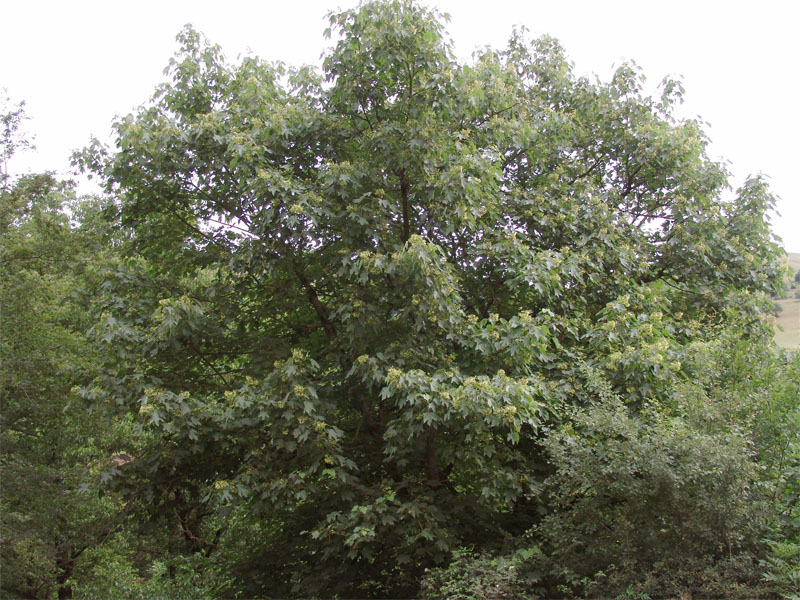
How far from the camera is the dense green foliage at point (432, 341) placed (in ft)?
19.9

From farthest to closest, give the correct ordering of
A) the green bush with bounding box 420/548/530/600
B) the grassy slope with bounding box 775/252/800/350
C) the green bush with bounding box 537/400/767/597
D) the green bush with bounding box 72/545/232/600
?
the grassy slope with bounding box 775/252/800/350 < the green bush with bounding box 72/545/232/600 < the green bush with bounding box 420/548/530/600 < the green bush with bounding box 537/400/767/597

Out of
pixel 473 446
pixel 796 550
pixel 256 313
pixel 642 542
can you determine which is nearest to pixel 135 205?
pixel 256 313

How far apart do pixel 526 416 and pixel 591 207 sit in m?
3.98

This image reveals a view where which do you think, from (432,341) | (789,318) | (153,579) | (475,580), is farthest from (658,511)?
(153,579)

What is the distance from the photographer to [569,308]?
8.38 m

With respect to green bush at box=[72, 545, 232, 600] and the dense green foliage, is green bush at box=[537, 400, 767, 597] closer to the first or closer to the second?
the dense green foliage

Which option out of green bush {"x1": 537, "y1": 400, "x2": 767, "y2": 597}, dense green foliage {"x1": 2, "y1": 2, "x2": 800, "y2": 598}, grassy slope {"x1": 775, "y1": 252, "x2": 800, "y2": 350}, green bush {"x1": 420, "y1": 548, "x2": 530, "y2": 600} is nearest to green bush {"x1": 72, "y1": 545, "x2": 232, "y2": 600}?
dense green foliage {"x1": 2, "y1": 2, "x2": 800, "y2": 598}

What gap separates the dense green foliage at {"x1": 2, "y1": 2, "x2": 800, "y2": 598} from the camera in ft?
19.9

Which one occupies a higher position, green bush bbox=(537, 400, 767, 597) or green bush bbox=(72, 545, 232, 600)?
green bush bbox=(537, 400, 767, 597)

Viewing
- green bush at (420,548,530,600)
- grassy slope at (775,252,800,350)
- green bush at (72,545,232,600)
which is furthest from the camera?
grassy slope at (775,252,800,350)

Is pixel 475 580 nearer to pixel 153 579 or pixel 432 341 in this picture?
pixel 432 341

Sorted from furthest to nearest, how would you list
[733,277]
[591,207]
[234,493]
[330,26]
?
[733,277] → [591,207] → [330,26] → [234,493]

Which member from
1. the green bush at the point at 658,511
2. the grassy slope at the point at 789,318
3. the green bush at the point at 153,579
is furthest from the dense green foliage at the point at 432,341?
the grassy slope at the point at 789,318

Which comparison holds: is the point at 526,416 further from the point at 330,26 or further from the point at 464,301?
the point at 330,26
